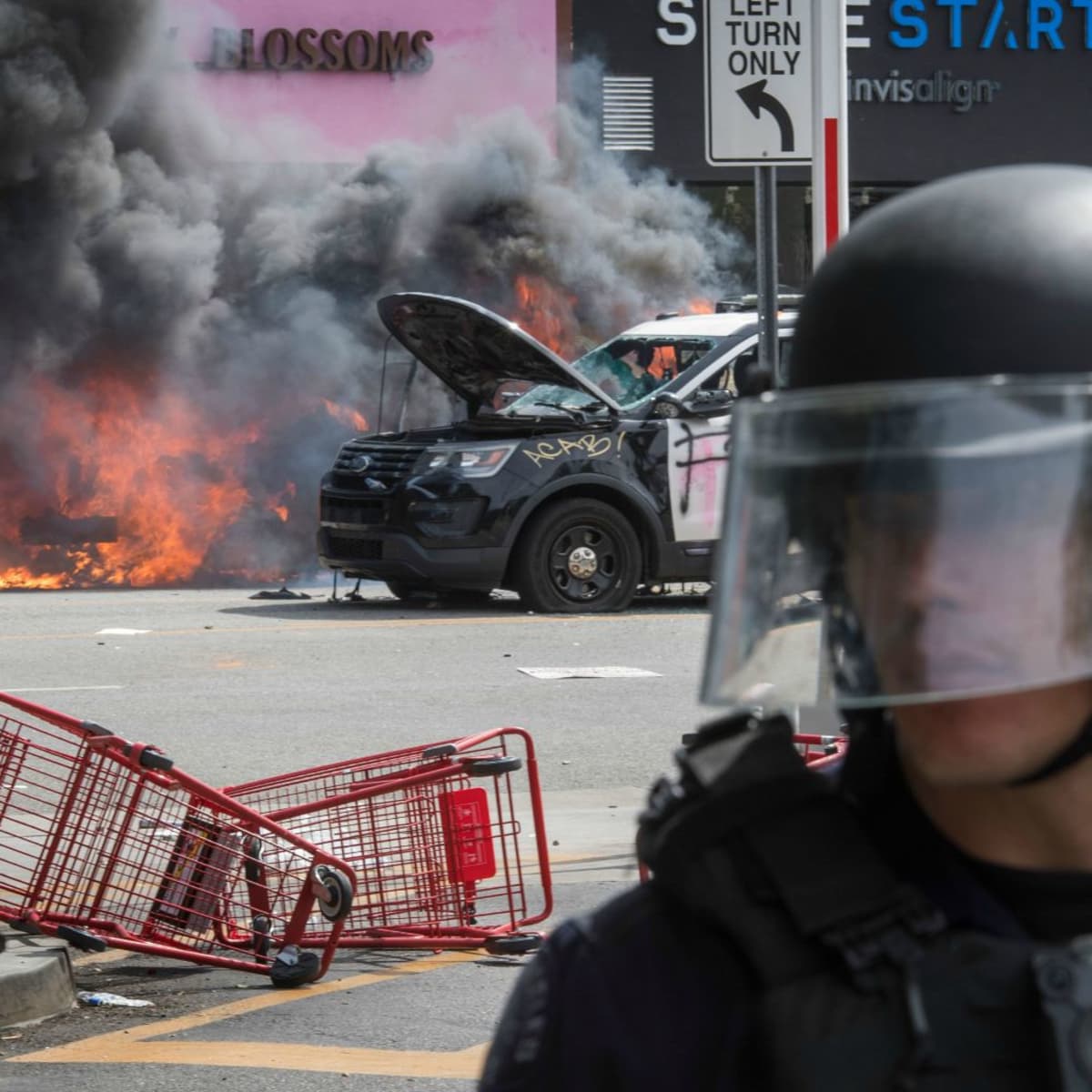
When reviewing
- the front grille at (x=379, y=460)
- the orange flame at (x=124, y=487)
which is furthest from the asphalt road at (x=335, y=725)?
the orange flame at (x=124, y=487)

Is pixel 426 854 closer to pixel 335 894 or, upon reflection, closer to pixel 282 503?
pixel 335 894

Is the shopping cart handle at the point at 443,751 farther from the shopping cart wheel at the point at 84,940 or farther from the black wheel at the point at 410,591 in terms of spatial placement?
the black wheel at the point at 410,591

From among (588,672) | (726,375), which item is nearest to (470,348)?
(726,375)

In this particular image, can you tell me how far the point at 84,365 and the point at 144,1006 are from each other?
1727 cm

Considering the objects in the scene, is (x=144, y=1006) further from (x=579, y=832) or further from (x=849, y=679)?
(x=849, y=679)

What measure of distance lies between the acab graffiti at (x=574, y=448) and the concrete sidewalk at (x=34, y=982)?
8402mm

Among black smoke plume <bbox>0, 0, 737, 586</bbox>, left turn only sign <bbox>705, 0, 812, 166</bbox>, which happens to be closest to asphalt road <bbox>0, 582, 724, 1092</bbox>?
left turn only sign <bbox>705, 0, 812, 166</bbox>

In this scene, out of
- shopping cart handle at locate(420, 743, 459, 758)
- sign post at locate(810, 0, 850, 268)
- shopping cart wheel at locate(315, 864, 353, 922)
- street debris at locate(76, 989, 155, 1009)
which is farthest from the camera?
sign post at locate(810, 0, 850, 268)

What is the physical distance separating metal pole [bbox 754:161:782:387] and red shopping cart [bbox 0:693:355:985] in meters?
1.95

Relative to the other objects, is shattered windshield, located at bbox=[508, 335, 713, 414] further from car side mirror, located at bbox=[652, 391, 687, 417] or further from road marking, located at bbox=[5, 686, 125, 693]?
road marking, located at bbox=[5, 686, 125, 693]

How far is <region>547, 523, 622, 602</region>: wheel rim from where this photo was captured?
13.6 meters

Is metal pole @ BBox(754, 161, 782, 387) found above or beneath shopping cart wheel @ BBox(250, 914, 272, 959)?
above

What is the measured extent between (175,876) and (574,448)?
8409 mm

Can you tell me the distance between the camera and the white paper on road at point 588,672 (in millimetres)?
11008
